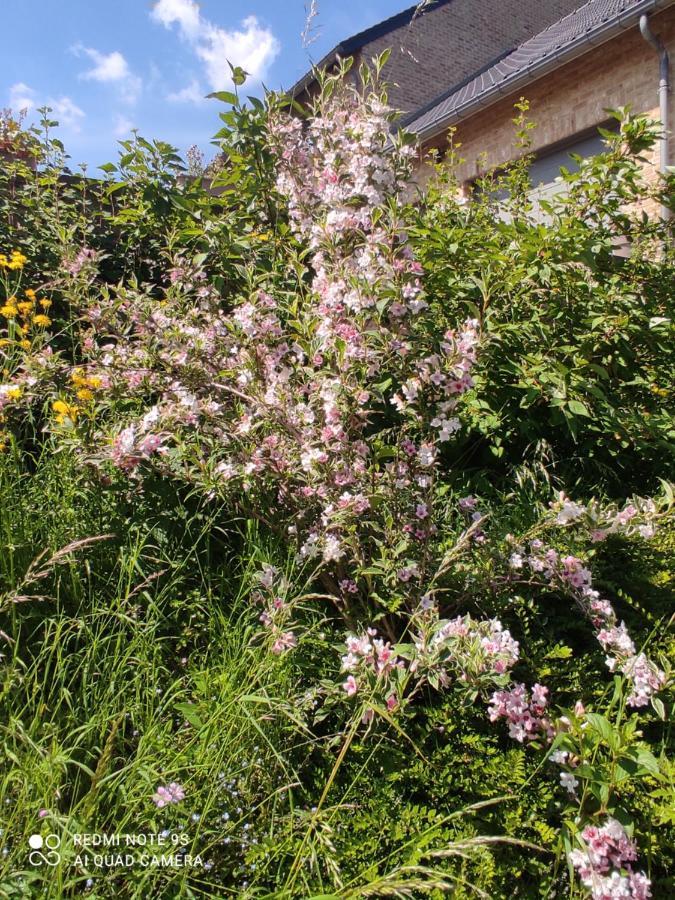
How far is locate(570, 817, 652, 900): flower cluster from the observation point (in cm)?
127

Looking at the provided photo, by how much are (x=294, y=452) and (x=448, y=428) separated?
0.53 meters

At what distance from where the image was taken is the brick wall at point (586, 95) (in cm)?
709

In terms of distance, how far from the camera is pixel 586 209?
2938 mm

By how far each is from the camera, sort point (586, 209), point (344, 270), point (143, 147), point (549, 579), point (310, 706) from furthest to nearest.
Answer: point (143, 147) → point (586, 209) → point (344, 270) → point (549, 579) → point (310, 706)

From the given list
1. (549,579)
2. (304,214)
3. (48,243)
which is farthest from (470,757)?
(48,243)

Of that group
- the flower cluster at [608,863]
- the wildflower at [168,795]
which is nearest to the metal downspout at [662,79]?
the flower cluster at [608,863]

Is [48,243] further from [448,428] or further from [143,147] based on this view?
[448,428]

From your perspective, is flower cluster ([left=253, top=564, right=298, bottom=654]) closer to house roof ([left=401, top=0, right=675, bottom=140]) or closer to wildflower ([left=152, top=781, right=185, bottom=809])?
wildflower ([left=152, top=781, right=185, bottom=809])

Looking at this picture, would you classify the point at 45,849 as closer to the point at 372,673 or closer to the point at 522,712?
the point at 372,673

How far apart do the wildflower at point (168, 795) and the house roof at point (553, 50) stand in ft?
17.4

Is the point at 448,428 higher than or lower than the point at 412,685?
higher

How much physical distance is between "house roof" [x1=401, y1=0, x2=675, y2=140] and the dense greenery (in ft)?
10.7

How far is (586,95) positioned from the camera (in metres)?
7.84

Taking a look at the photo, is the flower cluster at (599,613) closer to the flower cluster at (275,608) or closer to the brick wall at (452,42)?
the flower cluster at (275,608)
